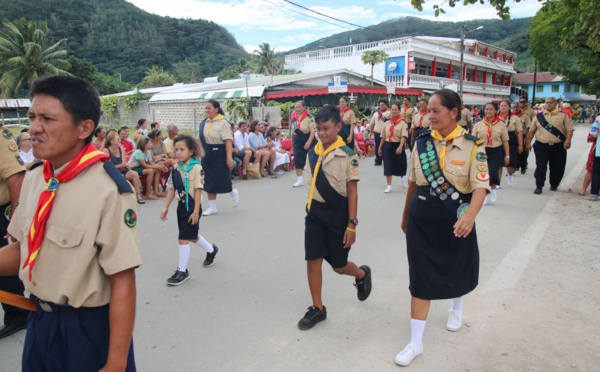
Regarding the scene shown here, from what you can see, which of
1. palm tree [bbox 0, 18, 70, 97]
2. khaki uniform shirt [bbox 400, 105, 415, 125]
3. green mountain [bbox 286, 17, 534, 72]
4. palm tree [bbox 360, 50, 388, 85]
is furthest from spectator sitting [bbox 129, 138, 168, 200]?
green mountain [bbox 286, 17, 534, 72]

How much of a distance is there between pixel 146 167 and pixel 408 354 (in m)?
7.26

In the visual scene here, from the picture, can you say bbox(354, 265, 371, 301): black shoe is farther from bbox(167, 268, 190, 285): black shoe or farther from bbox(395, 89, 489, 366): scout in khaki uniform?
bbox(167, 268, 190, 285): black shoe

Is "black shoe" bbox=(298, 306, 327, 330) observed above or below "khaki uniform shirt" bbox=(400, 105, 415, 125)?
below

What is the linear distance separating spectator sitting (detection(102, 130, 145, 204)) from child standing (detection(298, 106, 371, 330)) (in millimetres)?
5481

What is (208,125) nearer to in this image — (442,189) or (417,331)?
(442,189)

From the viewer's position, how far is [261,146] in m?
12.2

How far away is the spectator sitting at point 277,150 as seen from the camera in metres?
12.4

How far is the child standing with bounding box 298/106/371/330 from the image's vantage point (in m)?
3.65

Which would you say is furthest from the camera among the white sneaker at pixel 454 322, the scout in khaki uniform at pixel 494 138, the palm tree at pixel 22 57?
the palm tree at pixel 22 57

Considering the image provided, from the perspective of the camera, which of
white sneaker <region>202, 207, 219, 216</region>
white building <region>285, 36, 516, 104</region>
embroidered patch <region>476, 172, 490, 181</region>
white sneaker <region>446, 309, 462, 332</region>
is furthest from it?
white building <region>285, 36, 516, 104</region>

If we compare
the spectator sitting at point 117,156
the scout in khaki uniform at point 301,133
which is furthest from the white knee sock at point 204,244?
the scout in khaki uniform at point 301,133

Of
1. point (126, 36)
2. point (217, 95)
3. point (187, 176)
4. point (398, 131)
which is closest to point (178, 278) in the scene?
point (187, 176)

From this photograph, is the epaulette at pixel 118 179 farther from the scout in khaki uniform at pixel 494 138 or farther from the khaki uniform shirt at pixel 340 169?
the scout in khaki uniform at pixel 494 138

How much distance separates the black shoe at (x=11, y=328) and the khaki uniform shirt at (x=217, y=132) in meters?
4.27
